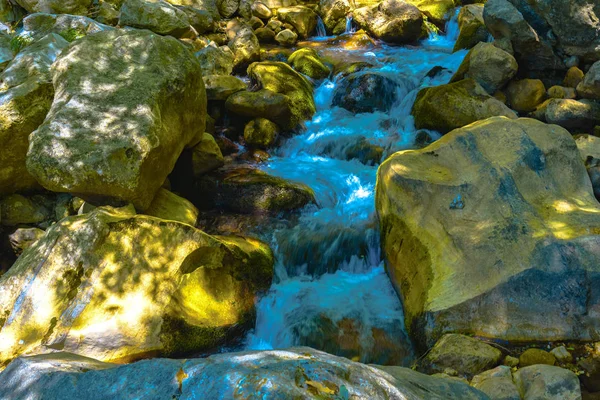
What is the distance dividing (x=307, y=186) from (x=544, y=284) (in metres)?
4.30

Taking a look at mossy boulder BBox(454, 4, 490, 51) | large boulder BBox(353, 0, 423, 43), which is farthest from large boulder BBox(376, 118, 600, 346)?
large boulder BBox(353, 0, 423, 43)

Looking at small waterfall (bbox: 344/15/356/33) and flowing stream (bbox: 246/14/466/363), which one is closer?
flowing stream (bbox: 246/14/466/363)

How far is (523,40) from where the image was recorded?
28.0 ft

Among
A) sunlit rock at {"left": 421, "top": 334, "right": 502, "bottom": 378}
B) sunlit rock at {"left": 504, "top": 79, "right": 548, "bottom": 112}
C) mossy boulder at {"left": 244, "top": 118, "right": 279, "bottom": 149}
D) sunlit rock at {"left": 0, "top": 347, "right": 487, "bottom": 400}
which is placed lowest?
mossy boulder at {"left": 244, "top": 118, "right": 279, "bottom": 149}

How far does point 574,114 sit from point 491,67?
6.13ft

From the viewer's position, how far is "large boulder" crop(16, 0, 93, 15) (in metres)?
12.8

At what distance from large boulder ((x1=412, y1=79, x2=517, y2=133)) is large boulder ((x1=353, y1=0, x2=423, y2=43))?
5484 millimetres

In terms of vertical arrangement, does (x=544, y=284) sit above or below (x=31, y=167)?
below

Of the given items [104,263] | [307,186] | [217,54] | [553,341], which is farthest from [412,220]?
[217,54]

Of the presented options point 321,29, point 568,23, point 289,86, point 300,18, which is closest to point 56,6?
point 300,18

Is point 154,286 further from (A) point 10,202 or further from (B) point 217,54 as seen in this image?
(B) point 217,54

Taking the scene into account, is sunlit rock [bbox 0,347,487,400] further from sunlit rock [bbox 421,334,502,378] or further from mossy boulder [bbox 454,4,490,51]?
mossy boulder [bbox 454,4,490,51]

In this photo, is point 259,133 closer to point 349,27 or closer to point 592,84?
point 592,84

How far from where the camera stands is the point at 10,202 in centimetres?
705
